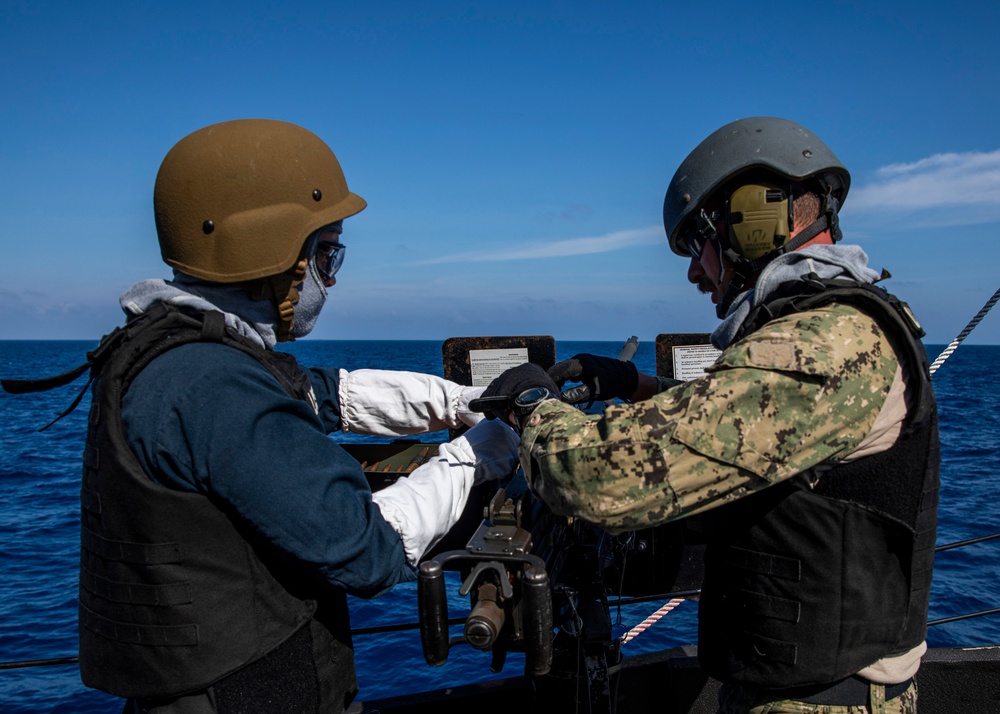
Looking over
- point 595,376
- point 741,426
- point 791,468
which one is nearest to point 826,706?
point 791,468

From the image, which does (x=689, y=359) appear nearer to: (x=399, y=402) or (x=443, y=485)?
(x=399, y=402)

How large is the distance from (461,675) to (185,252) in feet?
29.8

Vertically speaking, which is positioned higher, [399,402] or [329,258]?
[329,258]

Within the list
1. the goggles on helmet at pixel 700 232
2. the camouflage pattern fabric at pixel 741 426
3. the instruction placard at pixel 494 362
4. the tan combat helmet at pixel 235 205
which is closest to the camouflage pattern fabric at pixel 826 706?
the camouflage pattern fabric at pixel 741 426

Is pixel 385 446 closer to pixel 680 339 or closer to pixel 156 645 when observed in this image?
pixel 156 645

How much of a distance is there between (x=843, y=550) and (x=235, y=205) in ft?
7.33

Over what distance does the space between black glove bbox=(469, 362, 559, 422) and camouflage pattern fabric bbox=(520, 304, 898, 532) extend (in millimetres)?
610

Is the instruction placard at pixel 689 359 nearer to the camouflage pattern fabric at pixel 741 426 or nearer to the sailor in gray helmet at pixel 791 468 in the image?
the sailor in gray helmet at pixel 791 468

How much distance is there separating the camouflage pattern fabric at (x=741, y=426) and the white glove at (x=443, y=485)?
1.64ft

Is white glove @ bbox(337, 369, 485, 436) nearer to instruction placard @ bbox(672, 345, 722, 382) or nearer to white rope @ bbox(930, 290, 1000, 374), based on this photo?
instruction placard @ bbox(672, 345, 722, 382)

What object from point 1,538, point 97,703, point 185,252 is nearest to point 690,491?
point 185,252

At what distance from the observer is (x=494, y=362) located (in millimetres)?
3824

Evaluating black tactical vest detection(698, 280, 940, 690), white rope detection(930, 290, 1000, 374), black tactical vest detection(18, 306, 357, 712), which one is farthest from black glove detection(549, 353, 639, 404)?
white rope detection(930, 290, 1000, 374)

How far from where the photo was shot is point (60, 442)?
3188 centimetres
